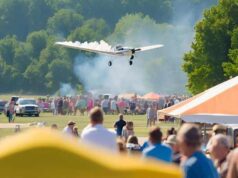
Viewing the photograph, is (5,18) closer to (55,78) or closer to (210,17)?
(55,78)

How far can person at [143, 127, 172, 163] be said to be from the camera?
827cm

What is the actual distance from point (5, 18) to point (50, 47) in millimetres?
26514

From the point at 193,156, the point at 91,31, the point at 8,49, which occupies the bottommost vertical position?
the point at 193,156

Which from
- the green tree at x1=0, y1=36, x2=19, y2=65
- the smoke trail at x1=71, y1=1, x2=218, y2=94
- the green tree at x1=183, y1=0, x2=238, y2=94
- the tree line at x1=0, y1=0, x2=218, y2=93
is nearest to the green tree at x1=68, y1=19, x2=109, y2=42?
the tree line at x1=0, y1=0, x2=218, y2=93

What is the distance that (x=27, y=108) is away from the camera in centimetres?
6325

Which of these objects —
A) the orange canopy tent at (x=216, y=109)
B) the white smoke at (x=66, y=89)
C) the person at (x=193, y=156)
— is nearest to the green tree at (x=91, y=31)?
the white smoke at (x=66, y=89)

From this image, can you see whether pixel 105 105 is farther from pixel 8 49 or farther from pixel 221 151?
pixel 8 49

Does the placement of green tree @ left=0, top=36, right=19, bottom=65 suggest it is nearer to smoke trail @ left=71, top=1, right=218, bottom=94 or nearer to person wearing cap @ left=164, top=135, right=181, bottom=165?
smoke trail @ left=71, top=1, right=218, bottom=94

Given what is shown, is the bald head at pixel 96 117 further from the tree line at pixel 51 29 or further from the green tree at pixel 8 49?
the green tree at pixel 8 49

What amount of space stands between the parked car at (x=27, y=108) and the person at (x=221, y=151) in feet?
181

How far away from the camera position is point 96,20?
151500mm

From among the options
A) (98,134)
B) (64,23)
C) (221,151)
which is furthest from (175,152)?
(64,23)

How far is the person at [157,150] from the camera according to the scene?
27.1 ft

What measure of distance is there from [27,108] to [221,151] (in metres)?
55.8
